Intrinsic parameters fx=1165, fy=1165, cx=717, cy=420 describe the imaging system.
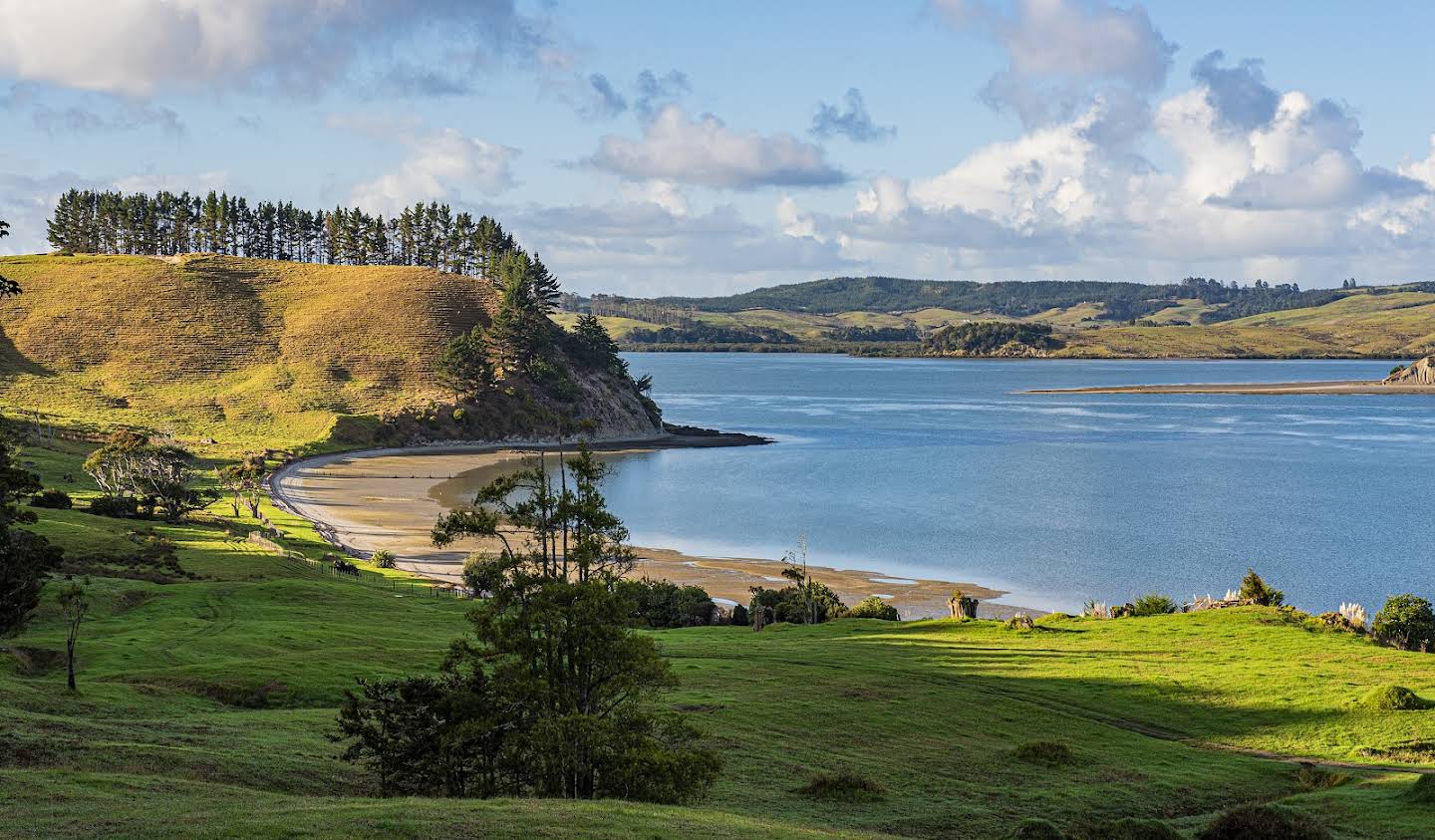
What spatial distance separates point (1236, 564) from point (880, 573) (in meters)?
28.4

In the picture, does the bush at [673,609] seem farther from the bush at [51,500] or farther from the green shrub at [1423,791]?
the bush at [51,500]

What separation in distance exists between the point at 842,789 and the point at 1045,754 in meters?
8.56

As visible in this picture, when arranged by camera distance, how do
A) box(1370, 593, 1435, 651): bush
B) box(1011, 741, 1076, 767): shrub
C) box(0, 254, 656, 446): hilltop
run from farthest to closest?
box(0, 254, 656, 446): hilltop
box(1370, 593, 1435, 651): bush
box(1011, 741, 1076, 767): shrub

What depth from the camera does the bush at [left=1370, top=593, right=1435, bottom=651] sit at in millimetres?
56969

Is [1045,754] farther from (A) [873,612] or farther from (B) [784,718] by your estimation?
(A) [873,612]

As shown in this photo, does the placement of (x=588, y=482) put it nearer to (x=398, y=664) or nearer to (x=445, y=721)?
(x=445, y=721)

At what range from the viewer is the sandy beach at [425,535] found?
81812 millimetres

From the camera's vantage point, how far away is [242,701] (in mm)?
40656

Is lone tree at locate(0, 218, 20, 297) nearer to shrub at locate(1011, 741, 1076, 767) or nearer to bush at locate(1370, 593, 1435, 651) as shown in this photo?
shrub at locate(1011, 741, 1076, 767)

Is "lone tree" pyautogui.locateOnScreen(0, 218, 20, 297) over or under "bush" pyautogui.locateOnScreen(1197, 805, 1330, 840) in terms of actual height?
over

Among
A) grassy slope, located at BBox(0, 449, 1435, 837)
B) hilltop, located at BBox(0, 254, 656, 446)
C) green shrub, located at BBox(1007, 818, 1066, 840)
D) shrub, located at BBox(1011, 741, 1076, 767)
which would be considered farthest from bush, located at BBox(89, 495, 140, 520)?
green shrub, located at BBox(1007, 818, 1066, 840)

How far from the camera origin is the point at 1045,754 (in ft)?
121

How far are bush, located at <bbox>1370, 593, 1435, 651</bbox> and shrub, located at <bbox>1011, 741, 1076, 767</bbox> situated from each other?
94.4 ft

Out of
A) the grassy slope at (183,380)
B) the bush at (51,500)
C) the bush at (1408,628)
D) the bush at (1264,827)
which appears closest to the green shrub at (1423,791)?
the bush at (1264,827)
